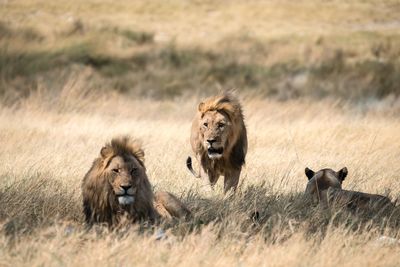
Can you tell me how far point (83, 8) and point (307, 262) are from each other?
81.8 ft

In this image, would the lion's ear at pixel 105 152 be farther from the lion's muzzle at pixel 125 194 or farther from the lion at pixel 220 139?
the lion at pixel 220 139

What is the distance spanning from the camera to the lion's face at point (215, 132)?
310 inches

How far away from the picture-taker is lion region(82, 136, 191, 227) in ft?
18.0

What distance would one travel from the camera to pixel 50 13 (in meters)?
27.4

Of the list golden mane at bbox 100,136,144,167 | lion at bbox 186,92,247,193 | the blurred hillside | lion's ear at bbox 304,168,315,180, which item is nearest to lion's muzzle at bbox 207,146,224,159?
lion at bbox 186,92,247,193

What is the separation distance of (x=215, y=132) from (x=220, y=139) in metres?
0.08

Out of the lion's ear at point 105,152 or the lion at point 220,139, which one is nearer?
the lion's ear at point 105,152

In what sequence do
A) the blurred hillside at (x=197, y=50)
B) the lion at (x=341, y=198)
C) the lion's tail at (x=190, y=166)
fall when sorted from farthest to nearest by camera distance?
the blurred hillside at (x=197, y=50) < the lion's tail at (x=190, y=166) < the lion at (x=341, y=198)

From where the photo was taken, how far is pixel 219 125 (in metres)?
7.89

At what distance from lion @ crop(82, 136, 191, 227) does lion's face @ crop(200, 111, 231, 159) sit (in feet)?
6.83

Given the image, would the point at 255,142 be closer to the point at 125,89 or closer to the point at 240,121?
the point at 240,121

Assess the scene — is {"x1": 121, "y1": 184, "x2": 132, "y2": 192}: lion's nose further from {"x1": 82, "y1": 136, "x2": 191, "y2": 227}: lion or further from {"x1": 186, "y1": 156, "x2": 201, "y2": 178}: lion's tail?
{"x1": 186, "y1": 156, "x2": 201, "y2": 178}: lion's tail

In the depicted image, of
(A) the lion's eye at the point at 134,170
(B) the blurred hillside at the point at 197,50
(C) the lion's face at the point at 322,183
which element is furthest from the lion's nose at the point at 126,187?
(B) the blurred hillside at the point at 197,50

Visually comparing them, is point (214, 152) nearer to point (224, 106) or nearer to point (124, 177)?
point (224, 106)
